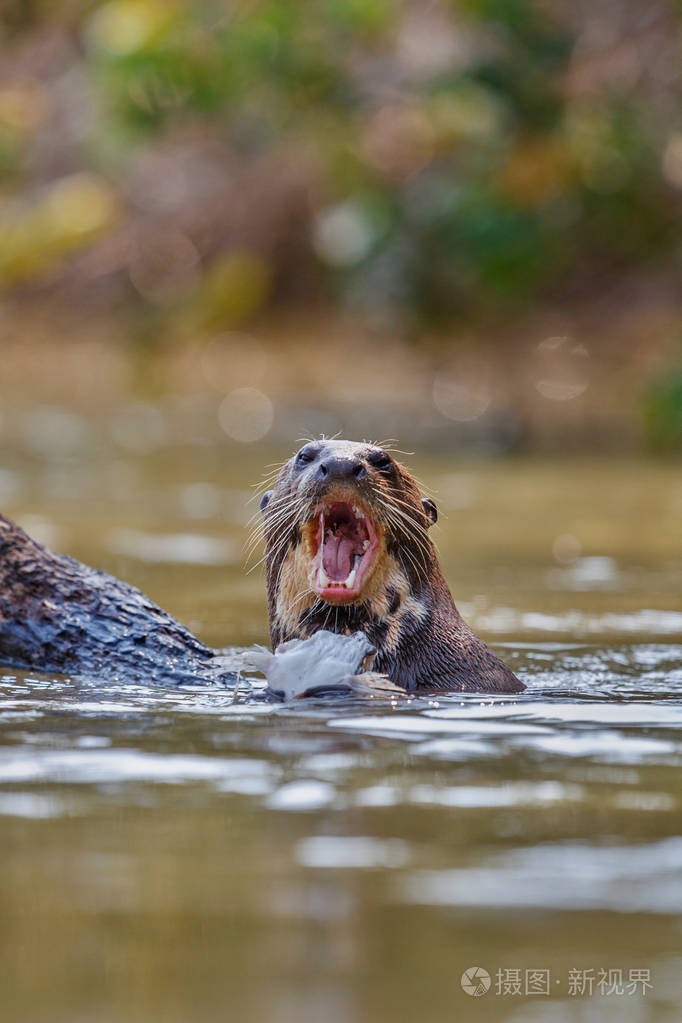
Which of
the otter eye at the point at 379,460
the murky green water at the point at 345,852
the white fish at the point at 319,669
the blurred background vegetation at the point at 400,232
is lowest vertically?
the murky green water at the point at 345,852

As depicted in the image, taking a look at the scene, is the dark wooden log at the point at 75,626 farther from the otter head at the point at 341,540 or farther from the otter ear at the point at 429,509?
the otter ear at the point at 429,509

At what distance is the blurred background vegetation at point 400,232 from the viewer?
1487 centimetres

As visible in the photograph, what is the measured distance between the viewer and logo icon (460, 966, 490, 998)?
7.44 ft

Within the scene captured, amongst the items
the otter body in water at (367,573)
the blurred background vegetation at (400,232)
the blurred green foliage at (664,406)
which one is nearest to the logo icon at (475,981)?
the otter body in water at (367,573)

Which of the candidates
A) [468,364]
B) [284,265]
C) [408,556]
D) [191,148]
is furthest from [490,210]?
[408,556]

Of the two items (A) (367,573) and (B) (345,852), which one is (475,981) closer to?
(B) (345,852)

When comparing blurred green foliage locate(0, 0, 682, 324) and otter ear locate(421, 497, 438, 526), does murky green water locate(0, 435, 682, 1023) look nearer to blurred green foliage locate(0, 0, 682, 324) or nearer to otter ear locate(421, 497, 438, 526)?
otter ear locate(421, 497, 438, 526)

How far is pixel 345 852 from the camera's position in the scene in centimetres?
288

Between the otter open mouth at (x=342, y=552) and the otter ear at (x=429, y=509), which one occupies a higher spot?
the otter ear at (x=429, y=509)

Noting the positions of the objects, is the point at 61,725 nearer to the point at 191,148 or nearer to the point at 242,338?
the point at 242,338

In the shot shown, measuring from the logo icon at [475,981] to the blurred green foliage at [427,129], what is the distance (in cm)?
1297

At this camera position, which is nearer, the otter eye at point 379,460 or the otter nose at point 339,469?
the otter nose at point 339,469

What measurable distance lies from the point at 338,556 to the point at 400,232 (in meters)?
11.7

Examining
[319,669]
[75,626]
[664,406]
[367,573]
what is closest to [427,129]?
[664,406]
